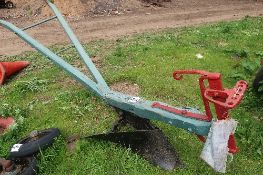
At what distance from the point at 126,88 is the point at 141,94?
17.2 inches

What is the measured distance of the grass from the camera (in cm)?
562

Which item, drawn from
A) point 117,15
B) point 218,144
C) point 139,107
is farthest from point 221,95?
point 117,15

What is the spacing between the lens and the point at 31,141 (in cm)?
575

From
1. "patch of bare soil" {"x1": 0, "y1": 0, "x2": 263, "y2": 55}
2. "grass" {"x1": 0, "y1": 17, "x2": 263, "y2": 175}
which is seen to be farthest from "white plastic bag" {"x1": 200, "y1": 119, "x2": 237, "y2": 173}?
"patch of bare soil" {"x1": 0, "y1": 0, "x2": 263, "y2": 55}

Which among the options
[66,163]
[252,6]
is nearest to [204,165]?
[66,163]

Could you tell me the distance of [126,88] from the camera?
308 inches

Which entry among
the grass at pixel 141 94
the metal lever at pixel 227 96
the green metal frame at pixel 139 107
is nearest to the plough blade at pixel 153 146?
the grass at pixel 141 94

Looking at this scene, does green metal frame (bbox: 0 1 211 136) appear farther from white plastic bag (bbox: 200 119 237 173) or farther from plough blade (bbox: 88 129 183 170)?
plough blade (bbox: 88 129 183 170)

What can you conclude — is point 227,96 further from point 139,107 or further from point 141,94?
point 141,94

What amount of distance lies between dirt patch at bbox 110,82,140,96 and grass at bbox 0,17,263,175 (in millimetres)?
135

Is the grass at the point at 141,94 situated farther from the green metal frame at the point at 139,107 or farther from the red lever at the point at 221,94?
the red lever at the point at 221,94

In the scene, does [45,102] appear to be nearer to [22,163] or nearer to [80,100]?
[80,100]

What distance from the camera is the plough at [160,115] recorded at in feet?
14.6

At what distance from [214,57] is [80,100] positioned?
11.9 ft
